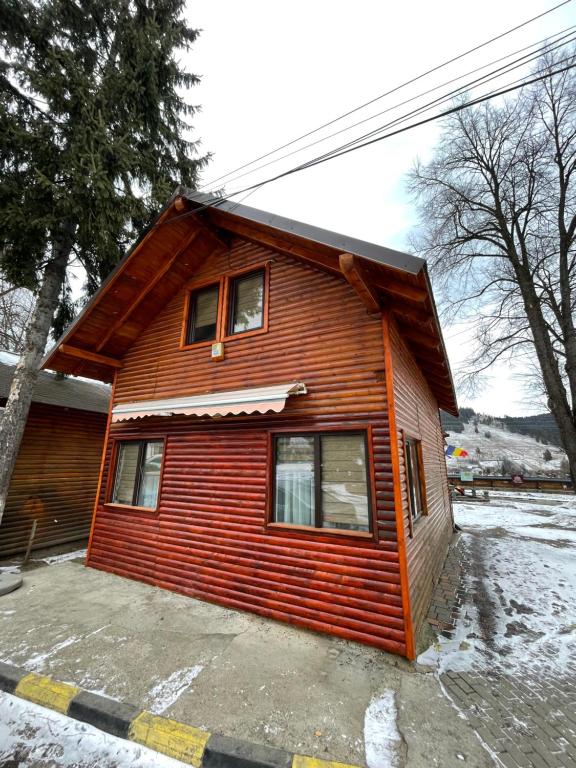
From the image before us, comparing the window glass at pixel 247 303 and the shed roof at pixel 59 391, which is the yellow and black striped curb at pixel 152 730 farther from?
the shed roof at pixel 59 391

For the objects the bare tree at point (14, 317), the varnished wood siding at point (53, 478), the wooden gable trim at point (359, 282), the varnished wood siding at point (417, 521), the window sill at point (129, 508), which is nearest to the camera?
the wooden gable trim at point (359, 282)

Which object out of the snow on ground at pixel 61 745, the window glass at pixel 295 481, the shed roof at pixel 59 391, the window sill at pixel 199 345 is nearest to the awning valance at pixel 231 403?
the window glass at pixel 295 481

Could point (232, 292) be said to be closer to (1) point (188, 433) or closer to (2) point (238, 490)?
(1) point (188, 433)

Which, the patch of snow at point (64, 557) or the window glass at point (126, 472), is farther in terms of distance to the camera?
the patch of snow at point (64, 557)

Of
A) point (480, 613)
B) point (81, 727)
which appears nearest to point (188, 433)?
point (81, 727)

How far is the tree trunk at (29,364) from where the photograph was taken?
290 inches

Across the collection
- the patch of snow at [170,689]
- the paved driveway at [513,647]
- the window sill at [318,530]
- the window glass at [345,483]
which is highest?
the window glass at [345,483]

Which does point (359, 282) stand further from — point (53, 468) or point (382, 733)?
point (53, 468)

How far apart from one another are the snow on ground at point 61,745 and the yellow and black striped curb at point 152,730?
5 cm

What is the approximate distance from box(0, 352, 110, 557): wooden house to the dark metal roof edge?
299 inches

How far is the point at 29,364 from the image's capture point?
7754 mm

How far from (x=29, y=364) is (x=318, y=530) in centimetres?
804

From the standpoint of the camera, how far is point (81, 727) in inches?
111

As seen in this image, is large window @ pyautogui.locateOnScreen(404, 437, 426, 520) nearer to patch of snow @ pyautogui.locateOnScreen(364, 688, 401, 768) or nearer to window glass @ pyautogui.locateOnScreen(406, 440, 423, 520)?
window glass @ pyautogui.locateOnScreen(406, 440, 423, 520)
